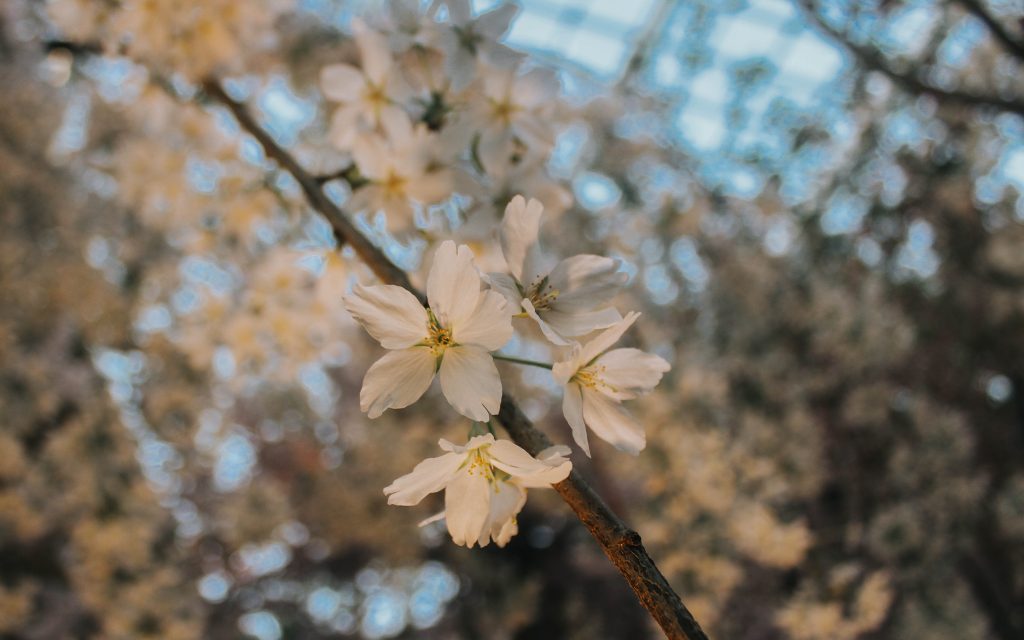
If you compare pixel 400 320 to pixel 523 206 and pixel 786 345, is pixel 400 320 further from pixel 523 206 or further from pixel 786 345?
pixel 786 345

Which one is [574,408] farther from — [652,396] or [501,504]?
[652,396]

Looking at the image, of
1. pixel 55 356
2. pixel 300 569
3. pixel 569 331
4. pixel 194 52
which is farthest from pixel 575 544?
pixel 569 331

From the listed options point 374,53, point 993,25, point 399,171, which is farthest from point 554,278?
point 993,25

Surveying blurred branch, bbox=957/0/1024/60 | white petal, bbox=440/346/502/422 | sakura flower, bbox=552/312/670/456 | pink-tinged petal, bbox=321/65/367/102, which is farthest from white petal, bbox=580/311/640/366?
blurred branch, bbox=957/0/1024/60

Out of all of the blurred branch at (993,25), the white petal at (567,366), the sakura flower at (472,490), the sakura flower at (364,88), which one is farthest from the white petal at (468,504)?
the blurred branch at (993,25)

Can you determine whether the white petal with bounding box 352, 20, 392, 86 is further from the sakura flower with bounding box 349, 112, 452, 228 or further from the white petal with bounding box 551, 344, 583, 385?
the white petal with bounding box 551, 344, 583, 385

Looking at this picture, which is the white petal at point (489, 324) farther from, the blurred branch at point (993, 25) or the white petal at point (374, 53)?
the blurred branch at point (993, 25)
